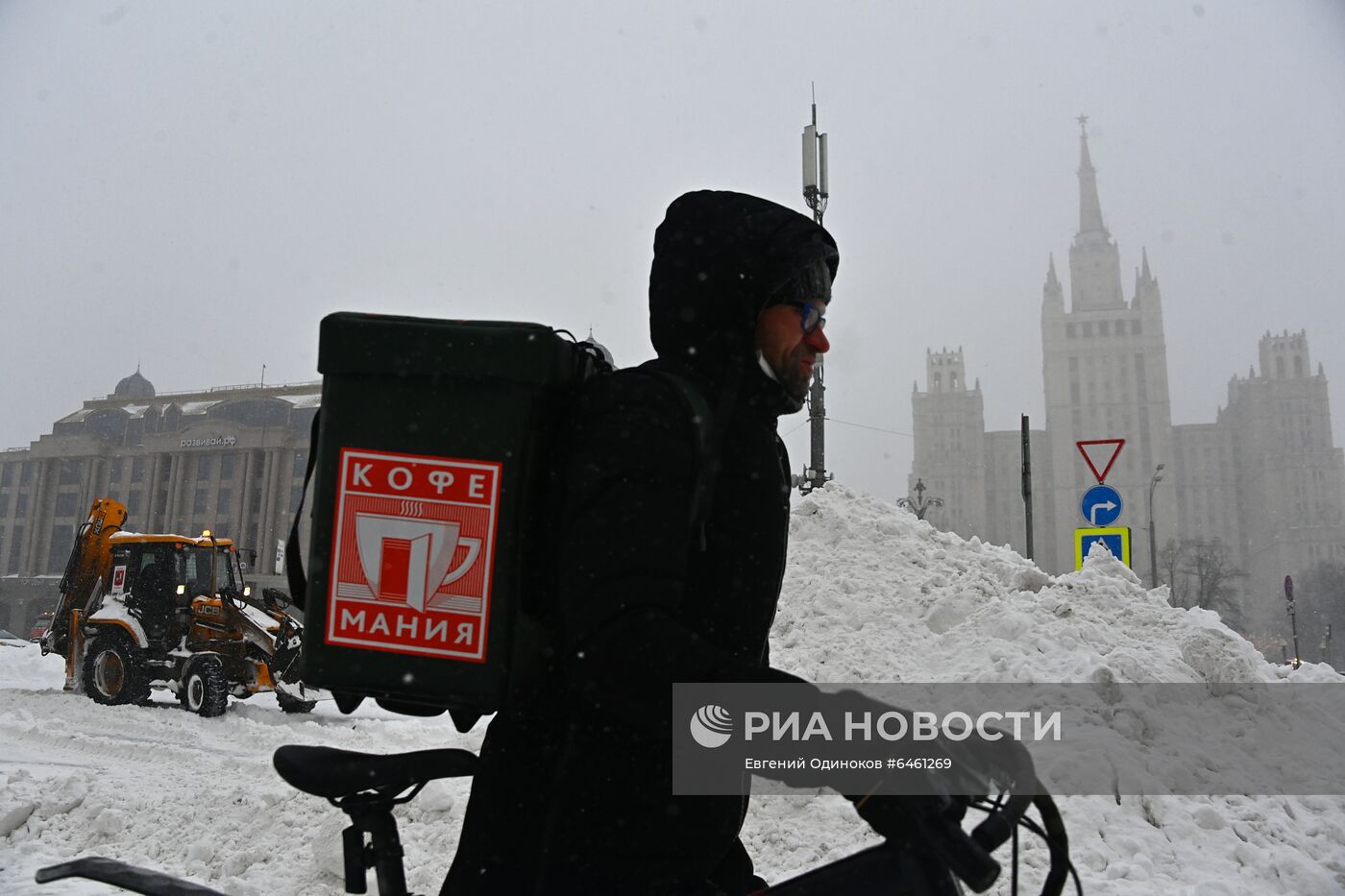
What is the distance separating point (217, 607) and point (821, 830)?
461 inches

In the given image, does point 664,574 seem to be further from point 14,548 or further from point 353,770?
point 14,548

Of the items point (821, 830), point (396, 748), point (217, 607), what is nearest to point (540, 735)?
point (821, 830)

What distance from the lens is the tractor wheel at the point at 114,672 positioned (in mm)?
15094

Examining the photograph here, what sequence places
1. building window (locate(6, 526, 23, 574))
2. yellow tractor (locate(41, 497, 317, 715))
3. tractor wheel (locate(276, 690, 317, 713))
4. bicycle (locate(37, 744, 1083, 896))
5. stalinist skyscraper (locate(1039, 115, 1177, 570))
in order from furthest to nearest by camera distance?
stalinist skyscraper (locate(1039, 115, 1177, 570))
building window (locate(6, 526, 23, 574))
yellow tractor (locate(41, 497, 317, 715))
tractor wheel (locate(276, 690, 317, 713))
bicycle (locate(37, 744, 1083, 896))

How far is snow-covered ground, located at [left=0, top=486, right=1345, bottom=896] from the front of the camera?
5863 millimetres

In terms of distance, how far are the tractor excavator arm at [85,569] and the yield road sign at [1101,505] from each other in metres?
14.7

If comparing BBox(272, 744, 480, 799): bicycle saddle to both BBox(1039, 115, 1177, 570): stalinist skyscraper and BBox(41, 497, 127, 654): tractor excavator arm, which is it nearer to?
BBox(41, 497, 127, 654): tractor excavator arm

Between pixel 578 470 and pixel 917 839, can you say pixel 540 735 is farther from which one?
pixel 917 839

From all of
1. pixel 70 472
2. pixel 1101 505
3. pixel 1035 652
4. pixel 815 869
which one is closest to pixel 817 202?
pixel 1101 505

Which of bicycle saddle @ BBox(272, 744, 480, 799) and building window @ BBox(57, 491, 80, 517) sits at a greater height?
building window @ BBox(57, 491, 80, 517)

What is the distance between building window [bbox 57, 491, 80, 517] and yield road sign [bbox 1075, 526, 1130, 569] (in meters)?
75.9

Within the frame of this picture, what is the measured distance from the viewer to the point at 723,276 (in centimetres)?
169

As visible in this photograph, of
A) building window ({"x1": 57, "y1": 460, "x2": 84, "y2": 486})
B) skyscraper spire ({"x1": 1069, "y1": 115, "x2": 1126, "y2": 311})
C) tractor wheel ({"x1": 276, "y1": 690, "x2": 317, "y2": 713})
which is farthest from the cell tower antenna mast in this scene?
skyscraper spire ({"x1": 1069, "y1": 115, "x2": 1126, "y2": 311})

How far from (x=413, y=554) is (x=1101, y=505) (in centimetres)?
1182
